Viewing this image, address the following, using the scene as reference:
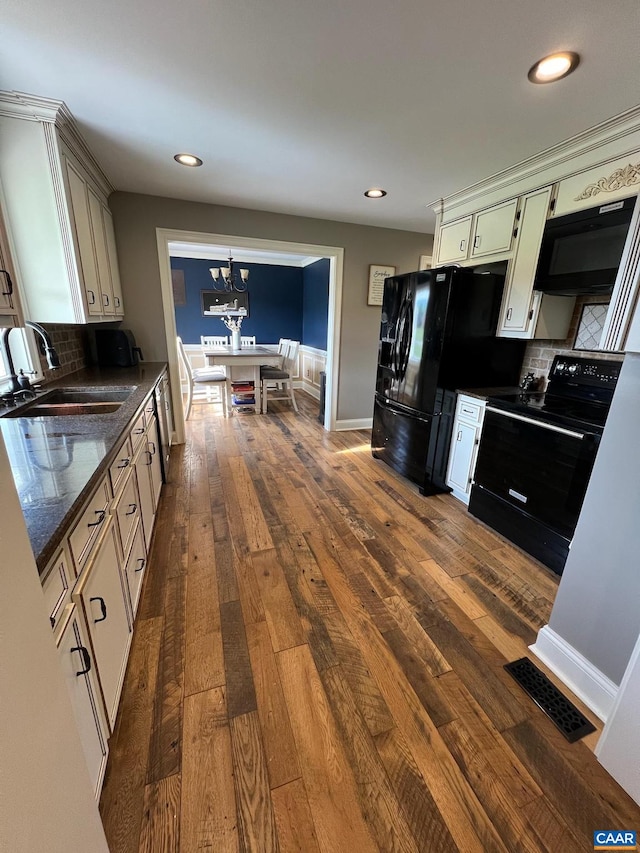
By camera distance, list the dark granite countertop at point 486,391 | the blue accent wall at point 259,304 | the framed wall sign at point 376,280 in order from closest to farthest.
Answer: the dark granite countertop at point 486,391
the framed wall sign at point 376,280
the blue accent wall at point 259,304

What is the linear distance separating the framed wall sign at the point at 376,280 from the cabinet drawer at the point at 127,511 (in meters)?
3.34

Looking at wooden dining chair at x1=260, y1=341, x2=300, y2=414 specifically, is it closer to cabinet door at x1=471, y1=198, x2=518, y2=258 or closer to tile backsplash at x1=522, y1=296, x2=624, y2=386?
cabinet door at x1=471, y1=198, x2=518, y2=258

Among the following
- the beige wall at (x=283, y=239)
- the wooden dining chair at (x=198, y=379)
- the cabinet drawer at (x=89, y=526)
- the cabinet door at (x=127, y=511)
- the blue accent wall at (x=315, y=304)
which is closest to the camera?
the cabinet drawer at (x=89, y=526)

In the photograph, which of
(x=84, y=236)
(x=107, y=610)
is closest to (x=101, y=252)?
(x=84, y=236)

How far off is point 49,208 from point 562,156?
3048 mm

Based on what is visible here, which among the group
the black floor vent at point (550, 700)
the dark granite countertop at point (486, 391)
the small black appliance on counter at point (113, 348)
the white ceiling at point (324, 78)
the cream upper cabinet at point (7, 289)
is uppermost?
the white ceiling at point (324, 78)

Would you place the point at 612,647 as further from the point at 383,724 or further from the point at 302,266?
the point at 302,266

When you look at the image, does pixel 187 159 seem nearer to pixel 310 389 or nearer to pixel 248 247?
pixel 248 247

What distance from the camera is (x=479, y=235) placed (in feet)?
8.98

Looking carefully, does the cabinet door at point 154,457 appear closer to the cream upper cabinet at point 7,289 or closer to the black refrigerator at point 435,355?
the cream upper cabinet at point 7,289

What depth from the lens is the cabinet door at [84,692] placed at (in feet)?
2.75

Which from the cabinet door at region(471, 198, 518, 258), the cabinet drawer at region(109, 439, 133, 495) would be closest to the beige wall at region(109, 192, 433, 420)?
the cabinet door at region(471, 198, 518, 258)

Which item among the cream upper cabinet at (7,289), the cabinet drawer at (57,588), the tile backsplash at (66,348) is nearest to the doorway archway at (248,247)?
the tile backsplash at (66,348)

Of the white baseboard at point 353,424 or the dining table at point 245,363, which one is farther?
the dining table at point 245,363
